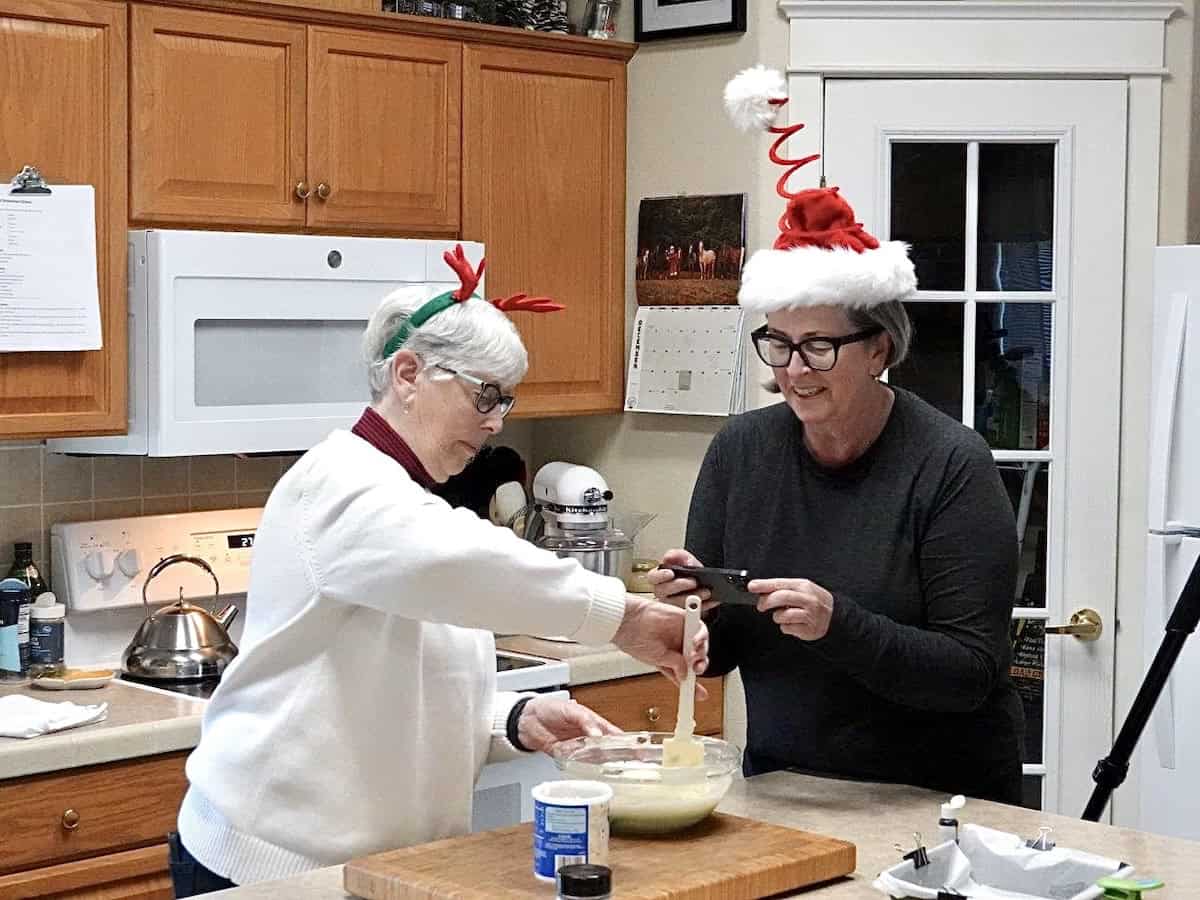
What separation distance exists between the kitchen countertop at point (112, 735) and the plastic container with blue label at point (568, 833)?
1241 millimetres

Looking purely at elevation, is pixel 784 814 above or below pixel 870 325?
below

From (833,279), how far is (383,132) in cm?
149

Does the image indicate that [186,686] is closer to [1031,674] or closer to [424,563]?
[424,563]

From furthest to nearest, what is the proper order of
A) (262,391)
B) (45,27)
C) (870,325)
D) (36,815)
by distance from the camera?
(262,391) < (45,27) < (36,815) < (870,325)

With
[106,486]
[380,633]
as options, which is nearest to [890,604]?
[380,633]

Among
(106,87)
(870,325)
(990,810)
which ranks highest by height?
(106,87)

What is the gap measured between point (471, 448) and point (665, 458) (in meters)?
1.86

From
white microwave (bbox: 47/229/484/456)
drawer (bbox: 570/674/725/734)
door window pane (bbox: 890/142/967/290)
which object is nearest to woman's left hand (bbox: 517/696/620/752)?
white microwave (bbox: 47/229/484/456)

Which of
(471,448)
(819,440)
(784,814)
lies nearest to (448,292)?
(471,448)

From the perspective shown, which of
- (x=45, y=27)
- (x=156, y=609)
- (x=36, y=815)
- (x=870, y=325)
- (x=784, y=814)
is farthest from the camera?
(x=156, y=609)

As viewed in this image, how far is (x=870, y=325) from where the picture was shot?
2.35 m

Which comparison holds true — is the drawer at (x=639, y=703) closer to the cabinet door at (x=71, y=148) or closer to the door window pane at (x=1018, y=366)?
the door window pane at (x=1018, y=366)

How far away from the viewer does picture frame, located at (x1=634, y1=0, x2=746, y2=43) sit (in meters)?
3.74

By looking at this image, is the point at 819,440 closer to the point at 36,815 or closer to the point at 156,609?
the point at 36,815
